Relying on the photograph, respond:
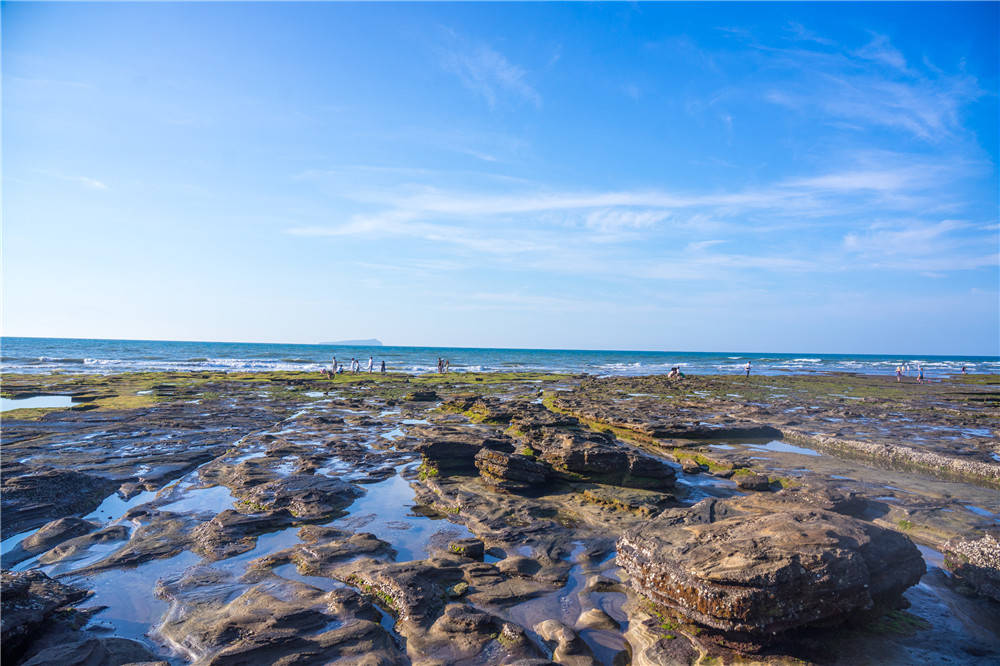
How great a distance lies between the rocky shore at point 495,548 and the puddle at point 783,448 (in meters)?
0.25

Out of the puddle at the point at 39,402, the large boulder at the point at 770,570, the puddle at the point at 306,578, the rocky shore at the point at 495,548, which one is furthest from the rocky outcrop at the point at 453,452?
the puddle at the point at 39,402

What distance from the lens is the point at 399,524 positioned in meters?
11.9

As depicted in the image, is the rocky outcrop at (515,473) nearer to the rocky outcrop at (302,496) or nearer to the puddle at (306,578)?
the rocky outcrop at (302,496)

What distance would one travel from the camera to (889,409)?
33.6 meters

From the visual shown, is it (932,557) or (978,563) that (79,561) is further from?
(932,557)

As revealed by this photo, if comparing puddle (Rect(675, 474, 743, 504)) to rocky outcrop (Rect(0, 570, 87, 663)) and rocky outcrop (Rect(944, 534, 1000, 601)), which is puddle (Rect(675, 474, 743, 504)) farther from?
rocky outcrop (Rect(0, 570, 87, 663))

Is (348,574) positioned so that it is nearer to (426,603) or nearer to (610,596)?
(426,603)

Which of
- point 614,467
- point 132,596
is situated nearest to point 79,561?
point 132,596

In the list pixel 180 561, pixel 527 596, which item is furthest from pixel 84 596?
pixel 527 596

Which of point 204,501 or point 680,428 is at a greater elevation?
point 680,428

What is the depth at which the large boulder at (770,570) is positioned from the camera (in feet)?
21.3

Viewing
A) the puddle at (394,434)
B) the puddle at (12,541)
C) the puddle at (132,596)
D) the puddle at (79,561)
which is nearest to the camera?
the puddle at (132,596)

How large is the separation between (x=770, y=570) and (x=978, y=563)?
4981 mm

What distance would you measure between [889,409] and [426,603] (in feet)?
124
